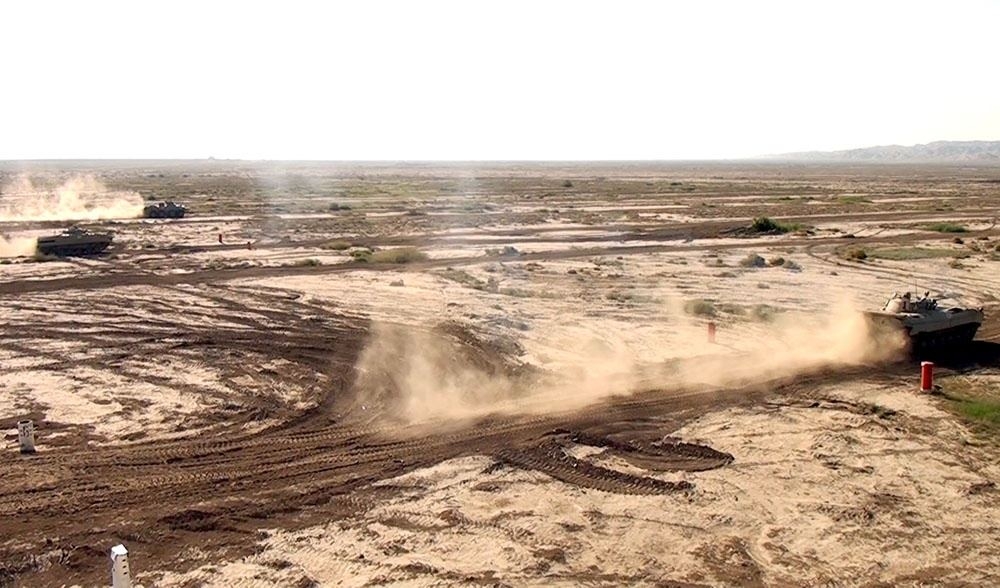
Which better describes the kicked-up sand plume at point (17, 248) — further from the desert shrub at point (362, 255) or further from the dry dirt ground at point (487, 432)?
the desert shrub at point (362, 255)

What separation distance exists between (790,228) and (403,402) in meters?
40.4

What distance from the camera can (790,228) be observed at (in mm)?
51719

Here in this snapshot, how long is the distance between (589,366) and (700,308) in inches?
301

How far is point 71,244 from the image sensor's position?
40.4 meters

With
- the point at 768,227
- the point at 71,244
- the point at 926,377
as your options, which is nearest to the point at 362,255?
the point at 71,244

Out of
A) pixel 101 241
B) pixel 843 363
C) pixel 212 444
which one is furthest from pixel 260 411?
pixel 101 241

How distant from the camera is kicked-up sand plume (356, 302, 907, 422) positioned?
1689 centimetres

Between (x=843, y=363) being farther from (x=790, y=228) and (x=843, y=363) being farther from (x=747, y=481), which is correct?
(x=790, y=228)

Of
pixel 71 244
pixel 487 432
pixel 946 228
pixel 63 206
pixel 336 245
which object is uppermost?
pixel 63 206

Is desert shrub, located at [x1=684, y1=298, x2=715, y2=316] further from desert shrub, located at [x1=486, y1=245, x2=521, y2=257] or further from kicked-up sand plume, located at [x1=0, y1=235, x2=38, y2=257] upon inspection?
kicked-up sand plume, located at [x1=0, y1=235, x2=38, y2=257]

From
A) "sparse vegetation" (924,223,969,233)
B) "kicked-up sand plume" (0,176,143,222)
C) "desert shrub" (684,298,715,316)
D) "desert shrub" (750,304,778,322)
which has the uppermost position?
"kicked-up sand plume" (0,176,143,222)

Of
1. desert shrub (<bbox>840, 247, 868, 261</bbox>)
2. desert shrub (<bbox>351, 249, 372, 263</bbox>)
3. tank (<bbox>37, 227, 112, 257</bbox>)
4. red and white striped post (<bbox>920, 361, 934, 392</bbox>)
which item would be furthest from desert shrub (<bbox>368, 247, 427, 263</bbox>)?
red and white striped post (<bbox>920, 361, 934, 392</bbox>)

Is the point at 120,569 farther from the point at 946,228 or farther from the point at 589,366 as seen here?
the point at 946,228

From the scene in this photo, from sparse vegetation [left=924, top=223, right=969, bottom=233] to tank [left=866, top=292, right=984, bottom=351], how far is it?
33186mm
